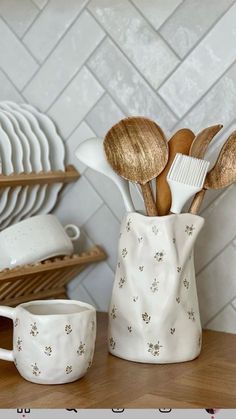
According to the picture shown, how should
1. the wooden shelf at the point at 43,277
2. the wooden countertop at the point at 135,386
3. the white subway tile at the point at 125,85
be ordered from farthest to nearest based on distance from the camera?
the white subway tile at the point at 125,85, the wooden shelf at the point at 43,277, the wooden countertop at the point at 135,386

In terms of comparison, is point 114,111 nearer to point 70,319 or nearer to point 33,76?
point 33,76

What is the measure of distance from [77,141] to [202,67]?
0.28 m

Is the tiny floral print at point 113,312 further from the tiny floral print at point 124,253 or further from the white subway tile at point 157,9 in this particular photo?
the white subway tile at point 157,9

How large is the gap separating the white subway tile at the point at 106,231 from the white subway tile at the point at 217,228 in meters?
0.17

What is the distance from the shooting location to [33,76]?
53.6 inches

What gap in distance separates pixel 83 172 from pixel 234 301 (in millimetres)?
371

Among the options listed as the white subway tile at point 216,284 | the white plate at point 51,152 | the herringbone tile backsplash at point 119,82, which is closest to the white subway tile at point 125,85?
the herringbone tile backsplash at point 119,82

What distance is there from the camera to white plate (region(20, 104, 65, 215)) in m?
1.33

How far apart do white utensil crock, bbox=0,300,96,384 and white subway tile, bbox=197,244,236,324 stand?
0.33 metres

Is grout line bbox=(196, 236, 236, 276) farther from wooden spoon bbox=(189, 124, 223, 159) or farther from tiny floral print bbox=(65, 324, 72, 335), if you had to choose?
tiny floral print bbox=(65, 324, 72, 335)

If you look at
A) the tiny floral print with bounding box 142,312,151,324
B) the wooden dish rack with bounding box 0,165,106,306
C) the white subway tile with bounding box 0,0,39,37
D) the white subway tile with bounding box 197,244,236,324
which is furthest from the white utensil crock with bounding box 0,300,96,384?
the white subway tile with bounding box 0,0,39,37

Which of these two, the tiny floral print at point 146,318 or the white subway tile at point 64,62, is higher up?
the white subway tile at point 64,62

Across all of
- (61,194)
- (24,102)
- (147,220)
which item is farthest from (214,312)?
(24,102)

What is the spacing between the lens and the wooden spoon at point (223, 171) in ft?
3.37
